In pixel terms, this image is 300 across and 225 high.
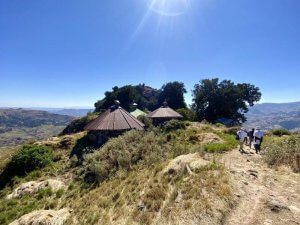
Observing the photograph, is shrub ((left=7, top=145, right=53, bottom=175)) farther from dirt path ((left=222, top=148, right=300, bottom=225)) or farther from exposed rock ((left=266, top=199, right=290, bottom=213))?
exposed rock ((left=266, top=199, right=290, bottom=213))

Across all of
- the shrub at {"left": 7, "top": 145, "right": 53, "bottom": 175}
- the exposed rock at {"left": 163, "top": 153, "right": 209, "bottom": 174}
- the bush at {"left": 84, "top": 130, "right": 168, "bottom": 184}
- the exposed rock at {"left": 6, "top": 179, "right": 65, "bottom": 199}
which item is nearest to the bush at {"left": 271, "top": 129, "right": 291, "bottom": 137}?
the bush at {"left": 84, "top": 130, "right": 168, "bottom": 184}

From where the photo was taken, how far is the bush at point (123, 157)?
14.1m

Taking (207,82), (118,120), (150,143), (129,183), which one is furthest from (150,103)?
(129,183)

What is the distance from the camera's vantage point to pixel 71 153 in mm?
23828

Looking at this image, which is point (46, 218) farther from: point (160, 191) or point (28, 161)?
point (28, 161)

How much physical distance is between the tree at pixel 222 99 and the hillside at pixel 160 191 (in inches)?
1804

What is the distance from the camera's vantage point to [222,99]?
200 feet

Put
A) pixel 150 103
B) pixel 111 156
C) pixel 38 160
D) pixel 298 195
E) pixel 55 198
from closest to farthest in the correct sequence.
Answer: pixel 298 195
pixel 55 198
pixel 111 156
pixel 38 160
pixel 150 103

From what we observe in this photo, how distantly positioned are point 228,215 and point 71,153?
19809 millimetres

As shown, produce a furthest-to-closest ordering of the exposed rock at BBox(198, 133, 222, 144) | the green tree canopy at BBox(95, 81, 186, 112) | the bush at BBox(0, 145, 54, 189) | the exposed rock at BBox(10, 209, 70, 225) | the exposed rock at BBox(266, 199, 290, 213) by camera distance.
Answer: the green tree canopy at BBox(95, 81, 186, 112) < the exposed rock at BBox(198, 133, 222, 144) < the bush at BBox(0, 145, 54, 189) < the exposed rock at BBox(10, 209, 70, 225) < the exposed rock at BBox(266, 199, 290, 213)

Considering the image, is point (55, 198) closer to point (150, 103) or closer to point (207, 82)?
point (207, 82)

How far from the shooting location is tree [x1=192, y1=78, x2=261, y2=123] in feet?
199

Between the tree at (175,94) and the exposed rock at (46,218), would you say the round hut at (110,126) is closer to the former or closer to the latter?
the exposed rock at (46,218)

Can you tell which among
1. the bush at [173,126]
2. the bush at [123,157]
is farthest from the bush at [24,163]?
the bush at [173,126]
